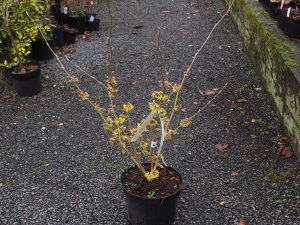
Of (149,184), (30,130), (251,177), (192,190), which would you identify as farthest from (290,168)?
(30,130)

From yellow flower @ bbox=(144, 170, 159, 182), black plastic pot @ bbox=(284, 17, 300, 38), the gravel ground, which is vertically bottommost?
the gravel ground

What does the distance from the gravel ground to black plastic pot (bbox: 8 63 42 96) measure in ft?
0.28

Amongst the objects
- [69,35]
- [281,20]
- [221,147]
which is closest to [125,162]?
[221,147]

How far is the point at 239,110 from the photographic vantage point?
434cm

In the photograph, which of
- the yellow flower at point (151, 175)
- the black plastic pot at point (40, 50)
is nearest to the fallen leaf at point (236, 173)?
the yellow flower at point (151, 175)

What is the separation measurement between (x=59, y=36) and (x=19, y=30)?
107 centimetres

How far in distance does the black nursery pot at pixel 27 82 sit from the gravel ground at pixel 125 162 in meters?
0.09

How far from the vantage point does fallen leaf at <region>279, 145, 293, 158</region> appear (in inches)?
141

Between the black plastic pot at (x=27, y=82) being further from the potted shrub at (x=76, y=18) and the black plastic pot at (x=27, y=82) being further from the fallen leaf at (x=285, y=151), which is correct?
the fallen leaf at (x=285, y=151)

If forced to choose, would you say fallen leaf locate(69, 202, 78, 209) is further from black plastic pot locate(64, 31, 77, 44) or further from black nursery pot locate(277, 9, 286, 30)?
black plastic pot locate(64, 31, 77, 44)

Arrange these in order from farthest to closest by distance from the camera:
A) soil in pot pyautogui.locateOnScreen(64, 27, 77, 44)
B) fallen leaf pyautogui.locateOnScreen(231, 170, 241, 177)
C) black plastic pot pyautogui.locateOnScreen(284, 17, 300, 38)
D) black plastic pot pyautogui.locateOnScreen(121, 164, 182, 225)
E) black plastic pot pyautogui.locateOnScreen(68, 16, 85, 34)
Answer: black plastic pot pyautogui.locateOnScreen(68, 16, 85, 34) → soil in pot pyautogui.locateOnScreen(64, 27, 77, 44) → black plastic pot pyautogui.locateOnScreen(284, 17, 300, 38) → fallen leaf pyautogui.locateOnScreen(231, 170, 241, 177) → black plastic pot pyautogui.locateOnScreen(121, 164, 182, 225)

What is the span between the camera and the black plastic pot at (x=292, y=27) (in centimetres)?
451

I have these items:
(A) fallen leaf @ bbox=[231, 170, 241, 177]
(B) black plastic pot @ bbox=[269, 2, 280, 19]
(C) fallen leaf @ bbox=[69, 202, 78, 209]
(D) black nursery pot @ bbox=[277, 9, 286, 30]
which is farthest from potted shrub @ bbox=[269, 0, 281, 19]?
(C) fallen leaf @ bbox=[69, 202, 78, 209]

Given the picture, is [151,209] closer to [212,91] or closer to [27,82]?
[212,91]
